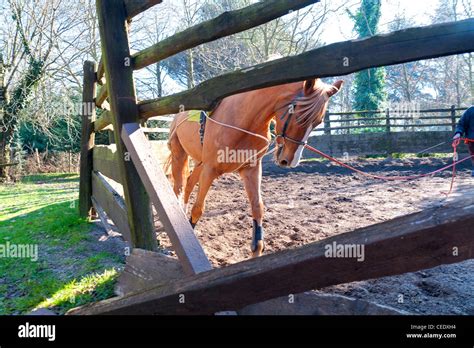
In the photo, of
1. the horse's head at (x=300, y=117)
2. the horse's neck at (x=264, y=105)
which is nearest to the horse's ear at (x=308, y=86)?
the horse's head at (x=300, y=117)

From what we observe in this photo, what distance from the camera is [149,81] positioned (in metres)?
25.8

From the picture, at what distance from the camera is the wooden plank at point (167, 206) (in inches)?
74.7

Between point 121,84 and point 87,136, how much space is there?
338 centimetres

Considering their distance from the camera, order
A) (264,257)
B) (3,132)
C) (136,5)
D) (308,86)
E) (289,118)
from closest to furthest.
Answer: (264,257)
(136,5)
(308,86)
(289,118)
(3,132)

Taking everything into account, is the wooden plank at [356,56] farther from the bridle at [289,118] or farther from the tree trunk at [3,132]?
the tree trunk at [3,132]

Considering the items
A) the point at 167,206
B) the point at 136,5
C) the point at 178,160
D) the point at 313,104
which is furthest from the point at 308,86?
the point at 178,160

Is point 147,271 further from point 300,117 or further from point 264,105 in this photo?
point 264,105

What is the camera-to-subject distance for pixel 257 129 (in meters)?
3.82

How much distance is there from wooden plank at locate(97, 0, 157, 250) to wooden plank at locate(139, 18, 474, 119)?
0.83 m

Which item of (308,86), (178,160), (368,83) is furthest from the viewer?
(368,83)

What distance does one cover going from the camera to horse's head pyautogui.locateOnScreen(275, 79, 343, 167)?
10.1 ft

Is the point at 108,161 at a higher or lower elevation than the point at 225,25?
lower

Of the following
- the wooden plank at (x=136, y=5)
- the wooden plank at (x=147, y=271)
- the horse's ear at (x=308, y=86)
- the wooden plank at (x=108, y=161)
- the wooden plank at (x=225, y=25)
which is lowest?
the wooden plank at (x=147, y=271)
